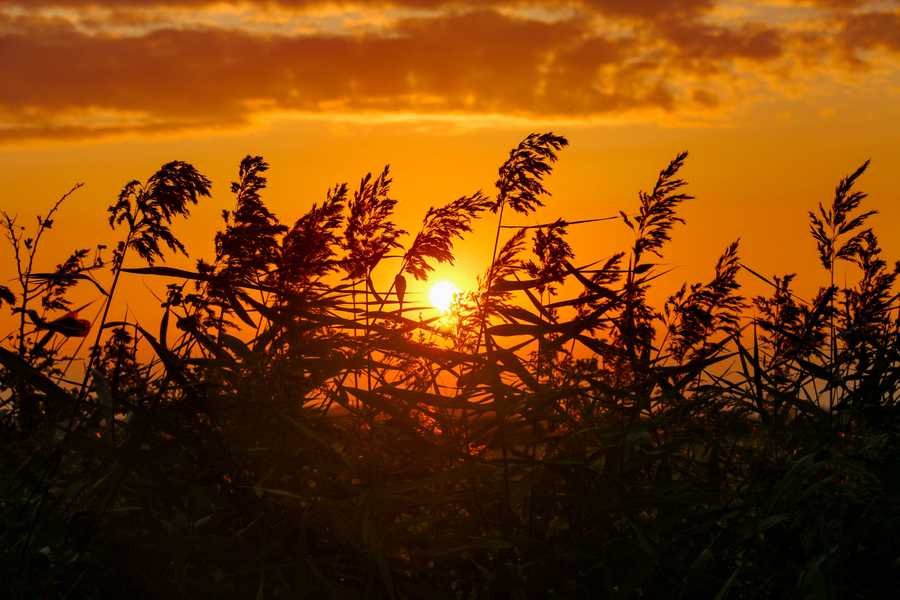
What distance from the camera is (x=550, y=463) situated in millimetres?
3361

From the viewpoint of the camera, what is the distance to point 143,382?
4.09 m

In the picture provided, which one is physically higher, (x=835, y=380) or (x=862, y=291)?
(x=862, y=291)

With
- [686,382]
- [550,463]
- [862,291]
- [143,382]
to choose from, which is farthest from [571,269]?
[862,291]

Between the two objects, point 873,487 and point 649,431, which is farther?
point 649,431

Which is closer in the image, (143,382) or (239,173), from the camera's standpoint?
(143,382)

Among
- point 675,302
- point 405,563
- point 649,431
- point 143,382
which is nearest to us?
point 405,563

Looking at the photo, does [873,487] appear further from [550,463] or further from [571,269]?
[571,269]

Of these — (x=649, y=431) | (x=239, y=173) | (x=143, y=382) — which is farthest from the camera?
(x=239, y=173)

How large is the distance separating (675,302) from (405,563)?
9.70 ft

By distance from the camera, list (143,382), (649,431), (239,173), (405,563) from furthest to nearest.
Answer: (239,173) < (143,382) < (649,431) < (405,563)

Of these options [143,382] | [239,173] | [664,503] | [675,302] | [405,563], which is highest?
[239,173]

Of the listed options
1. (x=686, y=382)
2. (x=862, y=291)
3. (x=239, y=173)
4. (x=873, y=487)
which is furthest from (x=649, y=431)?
(x=862, y=291)

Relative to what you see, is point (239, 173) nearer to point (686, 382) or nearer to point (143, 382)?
point (143, 382)

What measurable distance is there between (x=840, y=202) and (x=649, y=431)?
326 centimetres
